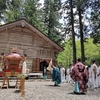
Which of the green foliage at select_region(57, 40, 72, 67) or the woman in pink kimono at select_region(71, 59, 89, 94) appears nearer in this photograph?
the woman in pink kimono at select_region(71, 59, 89, 94)

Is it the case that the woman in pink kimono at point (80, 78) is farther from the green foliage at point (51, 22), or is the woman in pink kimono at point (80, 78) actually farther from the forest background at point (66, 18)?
the green foliage at point (51, 22)

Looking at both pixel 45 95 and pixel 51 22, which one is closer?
pixel 45 95

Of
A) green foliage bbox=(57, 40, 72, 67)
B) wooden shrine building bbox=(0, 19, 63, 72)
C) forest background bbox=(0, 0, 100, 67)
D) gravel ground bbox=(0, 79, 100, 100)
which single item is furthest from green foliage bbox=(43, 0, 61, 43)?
gravel ground bbox=(0, 79, 100, 100)

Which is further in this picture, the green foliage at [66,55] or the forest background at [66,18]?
the green foliage at [66,55]

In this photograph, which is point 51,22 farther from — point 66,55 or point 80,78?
point 80,78

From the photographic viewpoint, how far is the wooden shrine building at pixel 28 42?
25953 mm

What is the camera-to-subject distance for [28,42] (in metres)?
27.4

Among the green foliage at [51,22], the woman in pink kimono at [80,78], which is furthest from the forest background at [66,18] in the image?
the woman in pink kimono at [80,78]

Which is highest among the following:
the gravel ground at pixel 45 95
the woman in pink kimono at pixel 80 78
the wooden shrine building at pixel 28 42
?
the wooden shrine building at pixel 28 42

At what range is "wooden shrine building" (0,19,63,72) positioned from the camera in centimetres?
2595

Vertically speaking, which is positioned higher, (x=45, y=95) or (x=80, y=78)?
(x=80, y=78)

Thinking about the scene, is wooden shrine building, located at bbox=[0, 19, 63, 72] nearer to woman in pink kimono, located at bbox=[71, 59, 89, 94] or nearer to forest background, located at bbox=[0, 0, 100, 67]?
forest background, located at bbox=[0, 0, 100, 67]

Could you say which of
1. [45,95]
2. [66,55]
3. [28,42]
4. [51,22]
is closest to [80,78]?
[45,95]

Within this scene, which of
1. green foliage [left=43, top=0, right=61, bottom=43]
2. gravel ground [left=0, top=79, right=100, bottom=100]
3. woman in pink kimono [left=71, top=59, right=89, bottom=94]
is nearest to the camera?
gravel ground [left=0, top=79, right=100, bottom=100]
